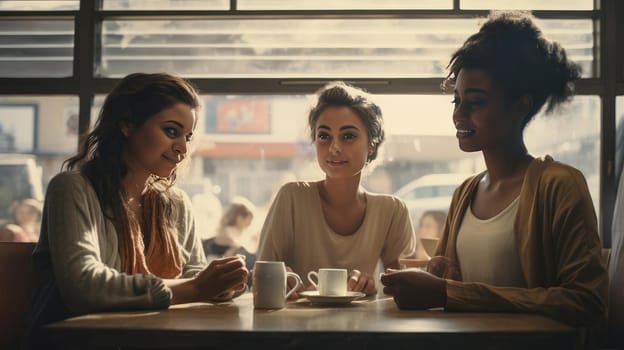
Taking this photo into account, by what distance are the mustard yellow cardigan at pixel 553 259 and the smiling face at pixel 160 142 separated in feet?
2.97

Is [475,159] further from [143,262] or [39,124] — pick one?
[39,124]

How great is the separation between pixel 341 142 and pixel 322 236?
1.18ft

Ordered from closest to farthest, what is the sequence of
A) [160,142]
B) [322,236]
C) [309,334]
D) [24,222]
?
[309,334]
[160,142]
[322,236]
[24,222]

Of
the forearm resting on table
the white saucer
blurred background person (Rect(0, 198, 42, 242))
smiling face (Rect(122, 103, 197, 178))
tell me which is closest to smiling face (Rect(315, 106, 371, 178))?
smiling face (Rect(122, 103, 197, 178))

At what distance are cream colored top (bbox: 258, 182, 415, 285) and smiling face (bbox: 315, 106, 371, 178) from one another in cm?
12

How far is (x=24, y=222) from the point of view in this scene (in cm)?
346

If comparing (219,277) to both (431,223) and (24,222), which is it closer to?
(431,223)

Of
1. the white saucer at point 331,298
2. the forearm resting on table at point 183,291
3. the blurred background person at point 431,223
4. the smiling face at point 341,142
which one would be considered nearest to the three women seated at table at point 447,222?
the forearm resting on table at point 183,291

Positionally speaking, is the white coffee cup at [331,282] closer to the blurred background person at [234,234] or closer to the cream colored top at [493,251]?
the cream colored top at [493,251]

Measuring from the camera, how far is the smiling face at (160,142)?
76.5 inches

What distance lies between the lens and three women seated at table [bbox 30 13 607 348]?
1.56 m

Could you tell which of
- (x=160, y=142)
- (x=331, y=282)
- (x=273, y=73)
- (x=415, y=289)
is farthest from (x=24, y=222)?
(x=415, y=289)

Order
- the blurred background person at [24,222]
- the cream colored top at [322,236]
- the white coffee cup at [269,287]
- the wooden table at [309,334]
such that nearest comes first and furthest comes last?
the wooden table at [309,334], the white coffee cup at [269,287], the cream colored top at [322,236], the blurred background person at [24,222]

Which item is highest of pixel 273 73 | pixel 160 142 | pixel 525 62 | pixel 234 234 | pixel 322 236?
pixel 273 73
